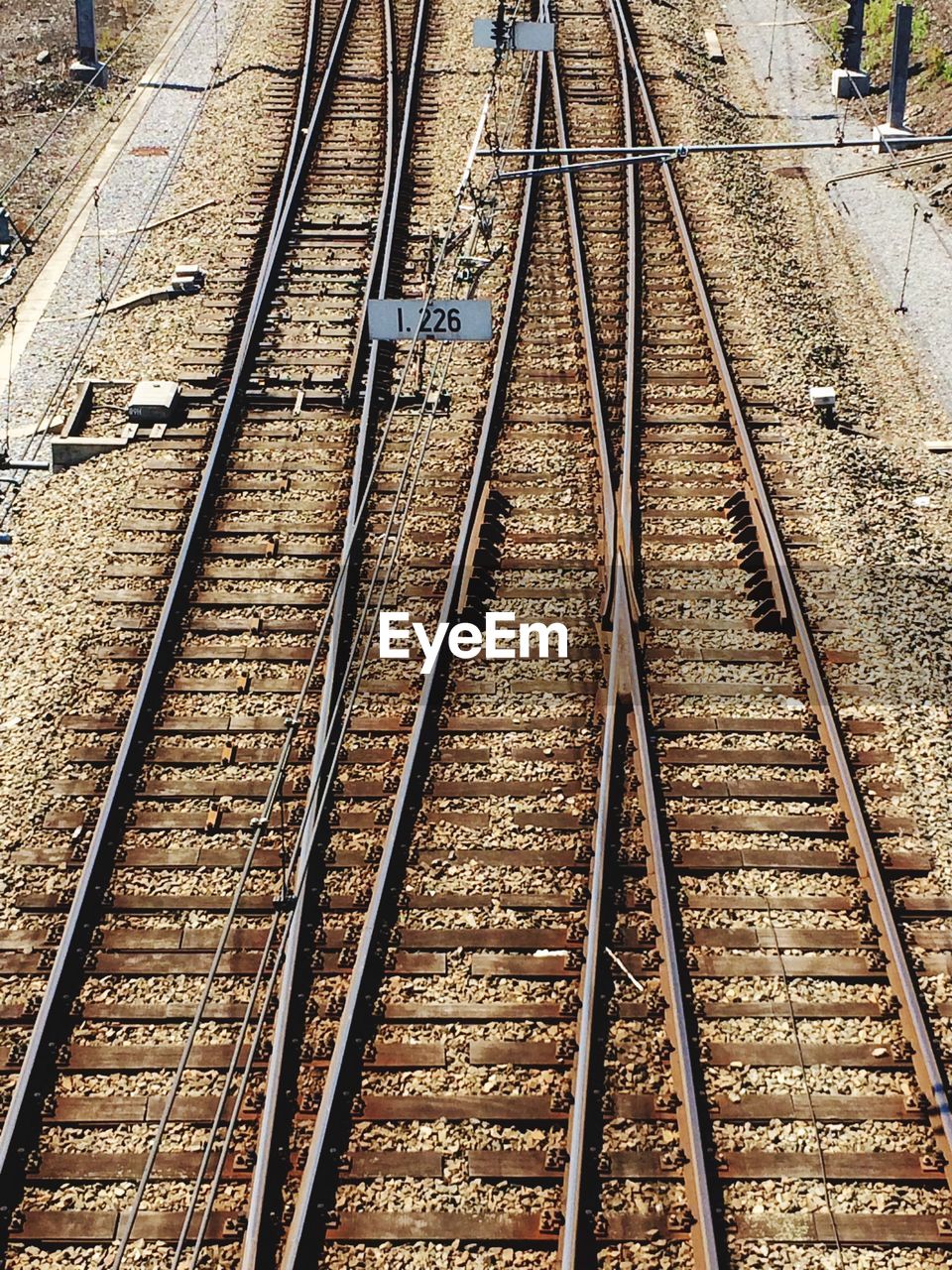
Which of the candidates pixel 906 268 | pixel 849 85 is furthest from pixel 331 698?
pixel 849 85

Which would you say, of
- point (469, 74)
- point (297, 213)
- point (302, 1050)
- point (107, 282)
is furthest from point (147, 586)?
point (469, 74)

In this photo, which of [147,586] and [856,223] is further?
[856,223]

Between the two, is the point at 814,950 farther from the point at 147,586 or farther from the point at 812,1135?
the point at 147,586

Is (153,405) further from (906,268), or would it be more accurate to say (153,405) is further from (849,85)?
(849,85)

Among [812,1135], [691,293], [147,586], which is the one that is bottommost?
[812,1135]

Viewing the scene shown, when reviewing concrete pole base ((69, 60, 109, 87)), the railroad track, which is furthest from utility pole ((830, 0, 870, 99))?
concrete pole base ((69, 60, 109, 87))

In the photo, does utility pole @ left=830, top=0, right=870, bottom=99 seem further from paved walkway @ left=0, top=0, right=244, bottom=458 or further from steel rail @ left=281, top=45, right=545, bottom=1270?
steel rail @ left=281, top=45, right=545, bottom=1270
